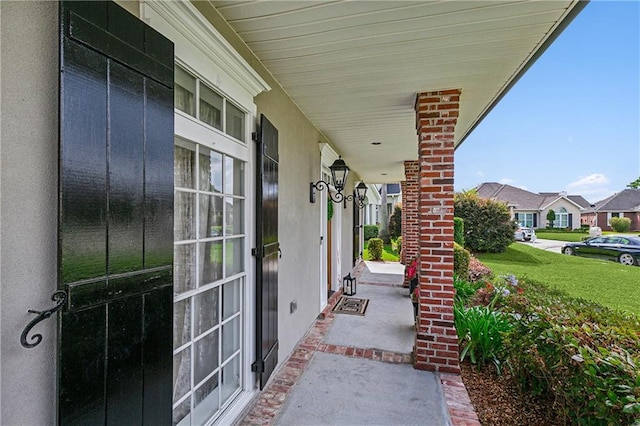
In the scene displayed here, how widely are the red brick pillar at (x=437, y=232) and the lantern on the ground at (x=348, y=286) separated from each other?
2869mm

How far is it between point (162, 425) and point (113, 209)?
1.06m

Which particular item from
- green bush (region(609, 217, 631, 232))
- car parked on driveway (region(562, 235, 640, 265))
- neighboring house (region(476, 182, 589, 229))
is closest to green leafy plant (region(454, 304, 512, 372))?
car parked on driveway (region(562, 235, 640, 265))

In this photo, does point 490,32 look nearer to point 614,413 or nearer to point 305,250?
point 614,413

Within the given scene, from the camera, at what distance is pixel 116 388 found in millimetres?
1153

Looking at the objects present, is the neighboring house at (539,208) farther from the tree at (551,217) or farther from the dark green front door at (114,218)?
the dark green front door at (114,218)

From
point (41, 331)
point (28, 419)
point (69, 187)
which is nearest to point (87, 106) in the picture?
point (69, 187)

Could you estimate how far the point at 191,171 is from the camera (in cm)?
177

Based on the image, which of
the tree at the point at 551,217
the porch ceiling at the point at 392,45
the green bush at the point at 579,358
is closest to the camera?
the green bush at the point at 579,358

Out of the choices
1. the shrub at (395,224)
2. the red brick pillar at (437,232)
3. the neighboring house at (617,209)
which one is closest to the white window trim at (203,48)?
the red brick pillar at (437,232)

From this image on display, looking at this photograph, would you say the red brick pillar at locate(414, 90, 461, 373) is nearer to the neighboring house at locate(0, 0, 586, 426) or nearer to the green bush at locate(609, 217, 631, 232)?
the neighboring house at locate(0, 0, 586, 426)

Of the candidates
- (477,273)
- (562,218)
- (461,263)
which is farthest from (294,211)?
(562,218)

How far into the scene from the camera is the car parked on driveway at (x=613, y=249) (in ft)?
39.7

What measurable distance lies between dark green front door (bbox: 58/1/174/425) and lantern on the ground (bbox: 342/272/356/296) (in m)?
4.80

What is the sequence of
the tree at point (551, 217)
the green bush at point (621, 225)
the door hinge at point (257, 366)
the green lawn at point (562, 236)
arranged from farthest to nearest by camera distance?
the tree at point (551, 217), the green bush at point (621, 225), the green lawn at point (562, 236), the door hinge at point (257, 366)
